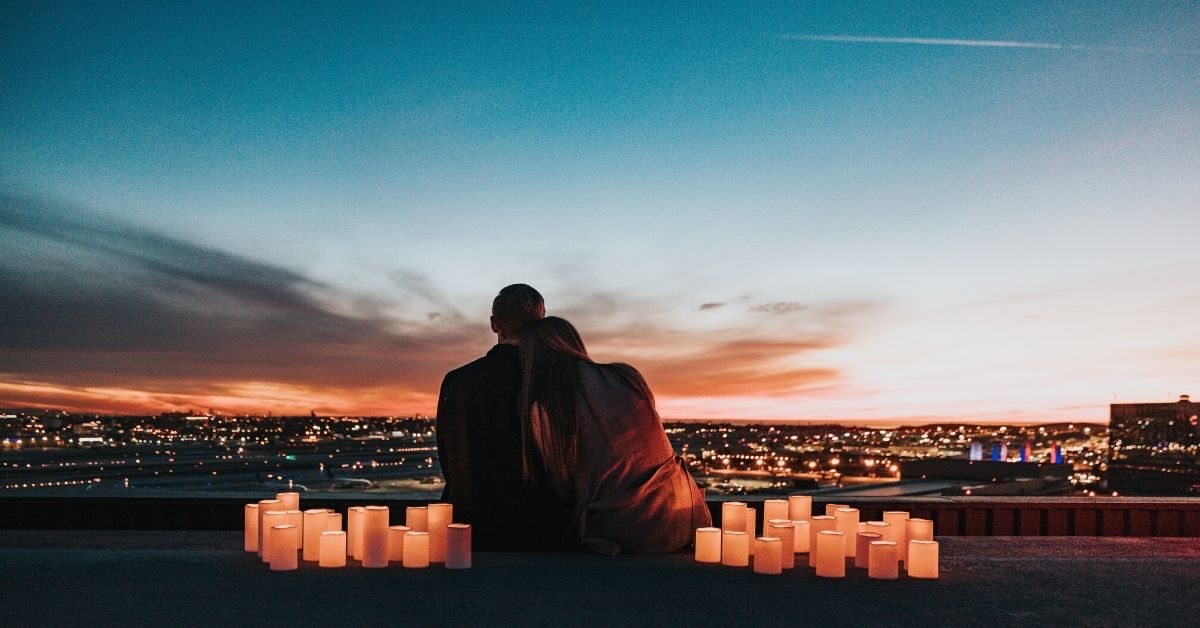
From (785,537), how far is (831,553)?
0.93 feet

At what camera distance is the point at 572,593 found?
3527 mm

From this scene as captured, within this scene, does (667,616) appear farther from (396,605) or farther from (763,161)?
(763,161)

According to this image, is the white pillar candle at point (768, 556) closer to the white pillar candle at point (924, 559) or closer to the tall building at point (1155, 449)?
the white pillar candle at point (924, 559)

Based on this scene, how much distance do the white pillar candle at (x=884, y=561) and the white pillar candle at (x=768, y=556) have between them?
0.39 metres

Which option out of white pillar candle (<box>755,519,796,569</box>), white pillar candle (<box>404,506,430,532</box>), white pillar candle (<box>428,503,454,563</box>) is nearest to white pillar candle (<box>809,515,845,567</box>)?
white pillar candle (<box>755,519,796,569</box>)

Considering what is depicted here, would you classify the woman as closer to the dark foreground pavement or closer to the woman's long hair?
the woman's long hair

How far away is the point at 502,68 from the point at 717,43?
2819 mm

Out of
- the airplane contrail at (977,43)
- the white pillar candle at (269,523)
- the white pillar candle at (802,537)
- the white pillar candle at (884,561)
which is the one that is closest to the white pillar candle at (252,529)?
the white pillar candle at (269,523)

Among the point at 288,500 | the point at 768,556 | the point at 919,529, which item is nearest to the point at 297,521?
the point at 288,500

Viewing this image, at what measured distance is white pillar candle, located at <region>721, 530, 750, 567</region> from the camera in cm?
430

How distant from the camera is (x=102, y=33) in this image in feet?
44.4

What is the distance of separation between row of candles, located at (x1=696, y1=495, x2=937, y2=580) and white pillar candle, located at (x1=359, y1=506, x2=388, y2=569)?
4.74ft

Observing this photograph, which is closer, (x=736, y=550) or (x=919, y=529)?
(x=736, y=550)

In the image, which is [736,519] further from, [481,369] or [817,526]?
[481,369]
